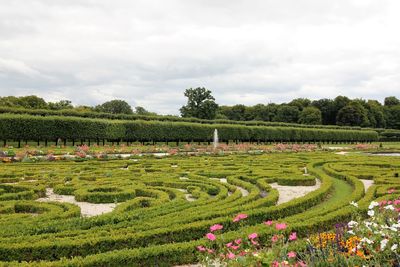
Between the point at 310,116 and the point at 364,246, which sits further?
the point at 310,116

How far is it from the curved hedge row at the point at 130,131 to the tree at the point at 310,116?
30242 millimetres

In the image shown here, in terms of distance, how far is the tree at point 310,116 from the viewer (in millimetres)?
72750

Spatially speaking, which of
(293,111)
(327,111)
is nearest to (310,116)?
(293,111)

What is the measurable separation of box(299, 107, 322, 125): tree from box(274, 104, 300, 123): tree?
2.09m

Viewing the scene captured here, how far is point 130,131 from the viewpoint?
29125 mm

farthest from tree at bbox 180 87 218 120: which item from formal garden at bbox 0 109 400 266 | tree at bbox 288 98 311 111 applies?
formal garden at bbox 0 109 400 266

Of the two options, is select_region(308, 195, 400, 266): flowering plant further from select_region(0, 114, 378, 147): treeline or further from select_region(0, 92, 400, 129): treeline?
select_region(0, 92, 400, 129): treeline

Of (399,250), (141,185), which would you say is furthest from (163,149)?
(399,250)

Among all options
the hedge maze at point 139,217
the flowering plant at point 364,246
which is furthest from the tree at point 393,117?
the flowering plant at point 364,246

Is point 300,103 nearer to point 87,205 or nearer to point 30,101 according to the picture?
point 30,101

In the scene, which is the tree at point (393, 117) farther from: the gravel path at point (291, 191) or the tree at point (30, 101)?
the gravel path at point (291, 191)

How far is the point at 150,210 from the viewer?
5.70 meters

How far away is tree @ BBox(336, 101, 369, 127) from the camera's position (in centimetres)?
7419

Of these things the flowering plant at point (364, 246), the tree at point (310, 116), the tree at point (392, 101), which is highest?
the tree at point (392, 101)
